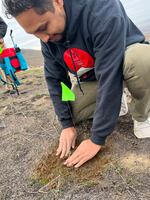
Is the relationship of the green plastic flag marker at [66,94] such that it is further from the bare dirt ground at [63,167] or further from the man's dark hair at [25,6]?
the man's dark hair at [25,6]

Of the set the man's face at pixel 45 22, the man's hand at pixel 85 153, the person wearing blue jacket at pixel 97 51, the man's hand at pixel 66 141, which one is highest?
the man's face at pixel 45 22

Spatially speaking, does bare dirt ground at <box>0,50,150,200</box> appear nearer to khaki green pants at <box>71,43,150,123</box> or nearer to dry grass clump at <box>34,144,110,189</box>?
dry grass clump at <box>34,144,110,189</box>

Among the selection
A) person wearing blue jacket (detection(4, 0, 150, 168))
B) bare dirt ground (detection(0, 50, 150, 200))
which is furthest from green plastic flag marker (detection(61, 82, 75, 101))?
bare dirt ground (detection(0, 50, 150, 200))

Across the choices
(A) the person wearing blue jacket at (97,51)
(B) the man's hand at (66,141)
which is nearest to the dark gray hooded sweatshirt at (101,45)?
(A) the person wearing blue jacket at (97,51)

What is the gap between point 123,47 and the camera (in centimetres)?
177

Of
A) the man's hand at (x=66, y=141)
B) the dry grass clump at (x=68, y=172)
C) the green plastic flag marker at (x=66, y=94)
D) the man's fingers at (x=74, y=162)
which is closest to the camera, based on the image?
the dry grass clump at (x=68, y=172)

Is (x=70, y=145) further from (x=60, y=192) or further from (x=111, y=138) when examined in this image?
(x=60, y=192)

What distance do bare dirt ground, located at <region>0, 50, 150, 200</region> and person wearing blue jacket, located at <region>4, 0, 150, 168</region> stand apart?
0.09 metres

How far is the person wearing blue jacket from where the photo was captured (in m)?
1.65

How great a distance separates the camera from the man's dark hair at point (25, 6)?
153 centimetres

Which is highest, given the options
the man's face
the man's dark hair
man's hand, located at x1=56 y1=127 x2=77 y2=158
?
the man's dark hair

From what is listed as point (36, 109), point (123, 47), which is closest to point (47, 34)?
point (123, 47)

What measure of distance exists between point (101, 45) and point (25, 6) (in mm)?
449

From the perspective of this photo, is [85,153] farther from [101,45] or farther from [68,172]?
[101,45]
